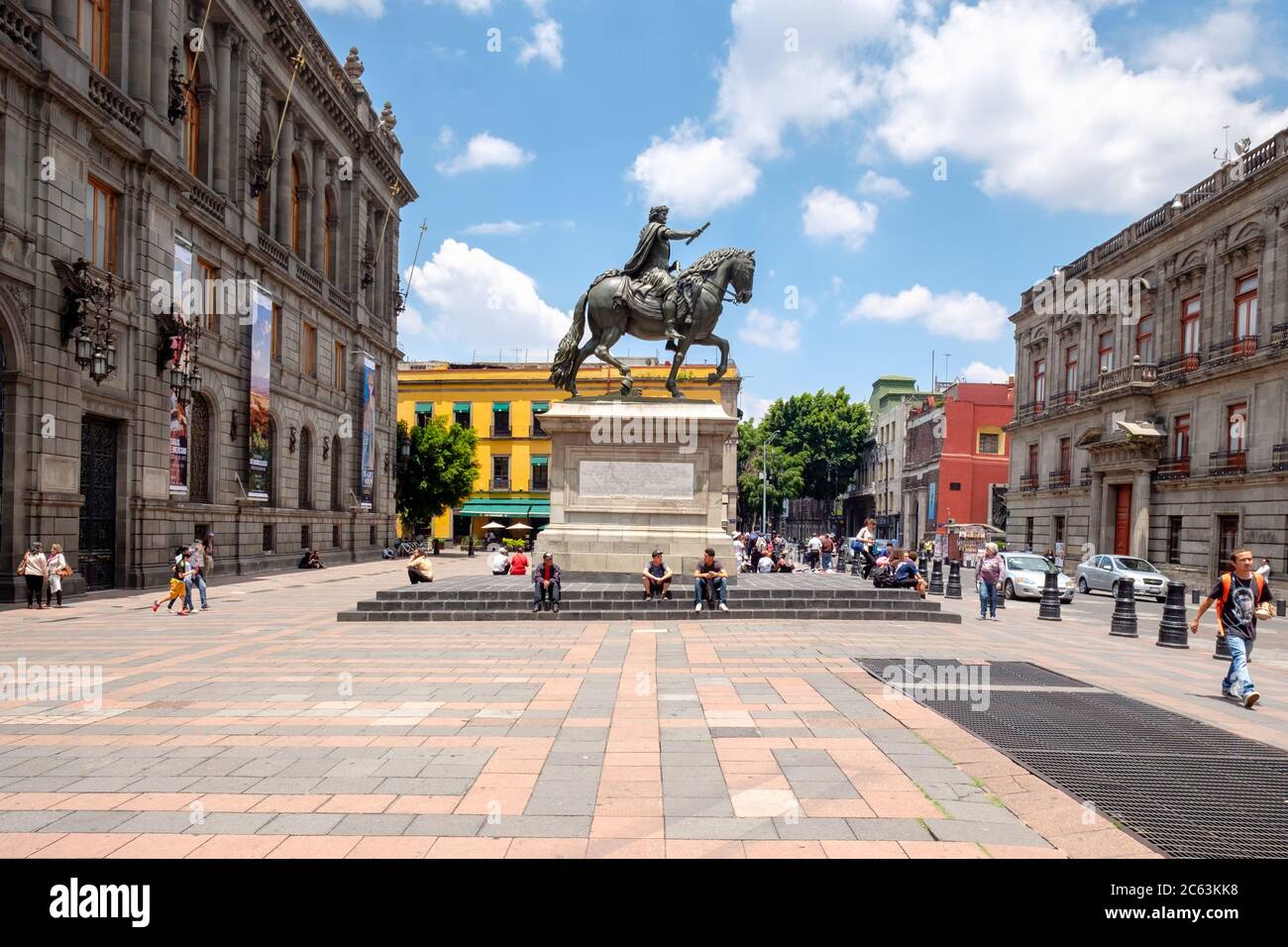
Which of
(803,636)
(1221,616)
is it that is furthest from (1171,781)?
(803,636)

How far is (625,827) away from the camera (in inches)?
178

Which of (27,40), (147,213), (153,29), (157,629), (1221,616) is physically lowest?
(157,629)

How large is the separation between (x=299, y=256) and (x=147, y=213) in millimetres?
13414

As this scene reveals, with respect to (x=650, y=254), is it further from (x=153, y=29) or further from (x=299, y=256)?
(x=299, y=256)

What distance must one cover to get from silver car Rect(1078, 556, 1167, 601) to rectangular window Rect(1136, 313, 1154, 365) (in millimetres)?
10584

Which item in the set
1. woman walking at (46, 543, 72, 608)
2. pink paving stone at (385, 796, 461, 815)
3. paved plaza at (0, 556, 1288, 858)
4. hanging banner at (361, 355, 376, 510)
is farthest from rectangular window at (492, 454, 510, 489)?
pink paving stone at (385, 796, 461, 815)

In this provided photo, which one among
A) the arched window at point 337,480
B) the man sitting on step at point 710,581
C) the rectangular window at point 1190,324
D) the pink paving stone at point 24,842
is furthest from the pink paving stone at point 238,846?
the arched window at point 337,480

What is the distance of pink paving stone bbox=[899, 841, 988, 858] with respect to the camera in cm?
416

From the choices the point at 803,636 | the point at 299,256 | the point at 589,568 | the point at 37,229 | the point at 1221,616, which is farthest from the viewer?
the point at 299,256

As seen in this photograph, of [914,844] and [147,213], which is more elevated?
[147,213]

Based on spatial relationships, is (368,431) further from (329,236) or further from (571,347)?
(571,347)

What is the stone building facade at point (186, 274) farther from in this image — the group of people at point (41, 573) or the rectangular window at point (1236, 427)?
the rectangular window at point (1236, 427)

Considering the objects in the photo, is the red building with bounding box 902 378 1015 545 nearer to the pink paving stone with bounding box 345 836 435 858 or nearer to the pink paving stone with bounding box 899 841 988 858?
the pink paving stone with bounding box 899 841 988 858

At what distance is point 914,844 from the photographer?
4293mm
